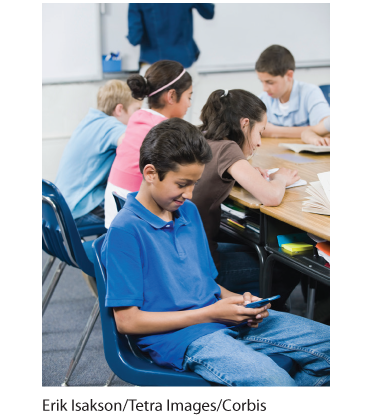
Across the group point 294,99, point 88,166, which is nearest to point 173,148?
point 88,166

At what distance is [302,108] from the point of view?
113 inches

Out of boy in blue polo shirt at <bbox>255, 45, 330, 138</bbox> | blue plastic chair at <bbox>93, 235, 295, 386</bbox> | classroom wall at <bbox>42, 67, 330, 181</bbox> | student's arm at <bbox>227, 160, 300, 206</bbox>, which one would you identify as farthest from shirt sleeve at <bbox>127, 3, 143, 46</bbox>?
blue plastic chair at <bbox>93, 235, 295, 386</bbox>

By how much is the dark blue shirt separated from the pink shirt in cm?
197

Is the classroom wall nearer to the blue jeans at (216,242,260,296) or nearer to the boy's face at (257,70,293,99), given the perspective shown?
the boy's face at (257,70,293,99)

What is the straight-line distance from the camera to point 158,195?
1144mm

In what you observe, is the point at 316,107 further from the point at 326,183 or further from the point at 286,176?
the point at 326,183

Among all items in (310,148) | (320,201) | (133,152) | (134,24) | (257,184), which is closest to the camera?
(320,201)

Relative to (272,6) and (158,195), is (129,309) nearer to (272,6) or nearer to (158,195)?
(158,195)

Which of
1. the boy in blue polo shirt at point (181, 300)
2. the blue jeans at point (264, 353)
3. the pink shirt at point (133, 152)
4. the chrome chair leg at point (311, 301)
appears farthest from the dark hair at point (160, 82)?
the blue jeans at point (264, 353)

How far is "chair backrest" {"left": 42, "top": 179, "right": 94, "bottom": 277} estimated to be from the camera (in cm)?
157

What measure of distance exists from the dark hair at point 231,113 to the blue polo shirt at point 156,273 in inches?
24.1

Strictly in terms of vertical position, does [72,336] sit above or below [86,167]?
below

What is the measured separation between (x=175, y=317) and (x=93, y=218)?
1.19m
